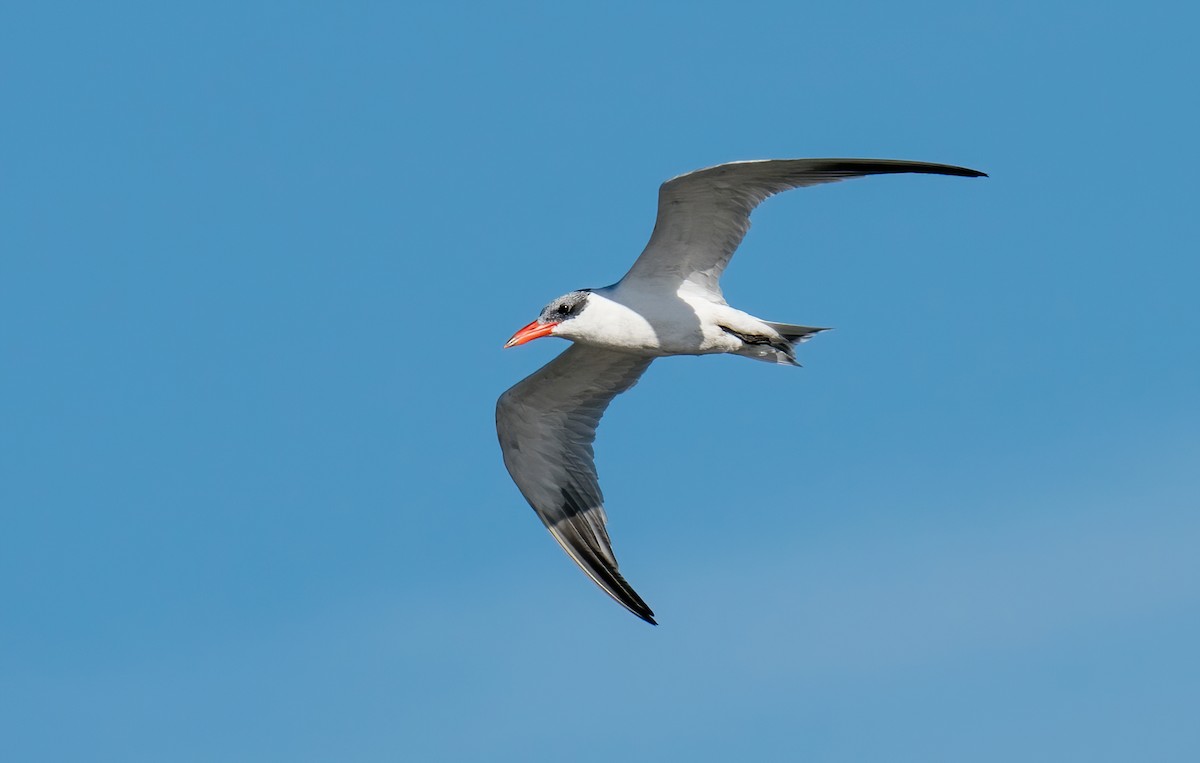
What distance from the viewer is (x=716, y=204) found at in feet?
53.0

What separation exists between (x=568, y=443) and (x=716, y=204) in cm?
402

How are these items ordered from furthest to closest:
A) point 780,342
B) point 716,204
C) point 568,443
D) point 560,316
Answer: point 568,443 → point 780,342 → point 560,316 → point 716,204

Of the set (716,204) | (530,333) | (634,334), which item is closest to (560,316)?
(530,333)

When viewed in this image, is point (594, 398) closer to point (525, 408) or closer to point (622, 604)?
point (525, 408)

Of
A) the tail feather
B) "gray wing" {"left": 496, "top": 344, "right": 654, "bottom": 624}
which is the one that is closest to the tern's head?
"gray wing" {"left": 496, "top": 344, "right": 654, "bottom": 624}

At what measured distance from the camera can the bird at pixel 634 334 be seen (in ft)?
51.9

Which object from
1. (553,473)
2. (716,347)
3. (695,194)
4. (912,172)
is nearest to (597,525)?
(553,473)

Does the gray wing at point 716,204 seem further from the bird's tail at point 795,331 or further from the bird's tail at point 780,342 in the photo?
the bird's tail at point 795,331

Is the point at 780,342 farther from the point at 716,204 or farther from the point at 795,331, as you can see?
the point at 716,204

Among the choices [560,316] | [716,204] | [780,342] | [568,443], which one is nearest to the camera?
[716,204]

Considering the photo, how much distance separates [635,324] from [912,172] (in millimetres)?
3303

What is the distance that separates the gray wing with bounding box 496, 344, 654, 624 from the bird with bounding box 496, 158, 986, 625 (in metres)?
0.01

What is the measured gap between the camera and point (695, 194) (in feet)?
52.2

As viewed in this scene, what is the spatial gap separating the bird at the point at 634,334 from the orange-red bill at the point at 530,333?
10mm
